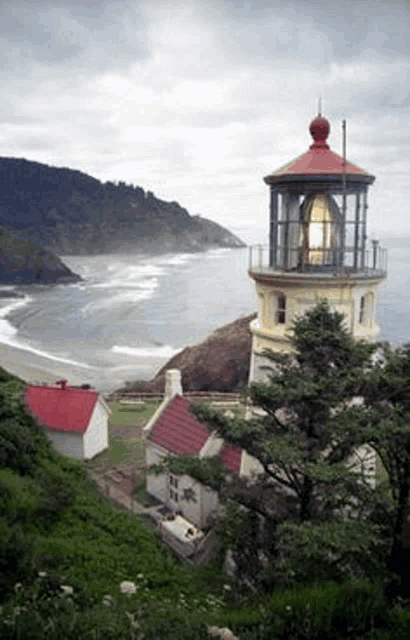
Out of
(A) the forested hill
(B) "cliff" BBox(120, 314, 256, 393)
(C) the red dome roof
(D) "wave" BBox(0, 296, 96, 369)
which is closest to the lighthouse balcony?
(C) the red dome roof

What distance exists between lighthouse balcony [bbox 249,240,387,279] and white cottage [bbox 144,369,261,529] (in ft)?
14.8

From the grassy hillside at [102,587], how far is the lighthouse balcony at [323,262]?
4.96 m

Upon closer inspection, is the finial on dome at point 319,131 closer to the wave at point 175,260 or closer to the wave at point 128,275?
the wave at point 128,275

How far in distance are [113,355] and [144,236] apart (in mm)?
131458

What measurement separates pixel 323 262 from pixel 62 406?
35.3 feet

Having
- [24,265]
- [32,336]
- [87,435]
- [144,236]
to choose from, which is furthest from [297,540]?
[144,236]

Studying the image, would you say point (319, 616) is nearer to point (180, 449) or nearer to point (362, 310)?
point (362, 310)

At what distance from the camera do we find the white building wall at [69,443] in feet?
52.4

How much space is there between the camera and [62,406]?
1658 centimetres

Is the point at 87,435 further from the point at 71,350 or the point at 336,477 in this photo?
the point at 71,350

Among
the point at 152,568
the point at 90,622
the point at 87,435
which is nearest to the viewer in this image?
the point at 90,622

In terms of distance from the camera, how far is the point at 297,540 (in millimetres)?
4676

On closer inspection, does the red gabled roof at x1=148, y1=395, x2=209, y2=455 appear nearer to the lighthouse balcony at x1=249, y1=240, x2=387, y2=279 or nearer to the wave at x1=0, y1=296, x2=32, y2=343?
the lighthouse balcony at x1=249, y1=240, x2=387, y2=279

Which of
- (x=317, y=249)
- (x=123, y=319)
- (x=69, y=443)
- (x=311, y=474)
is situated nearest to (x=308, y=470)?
(x=311, y=474)
